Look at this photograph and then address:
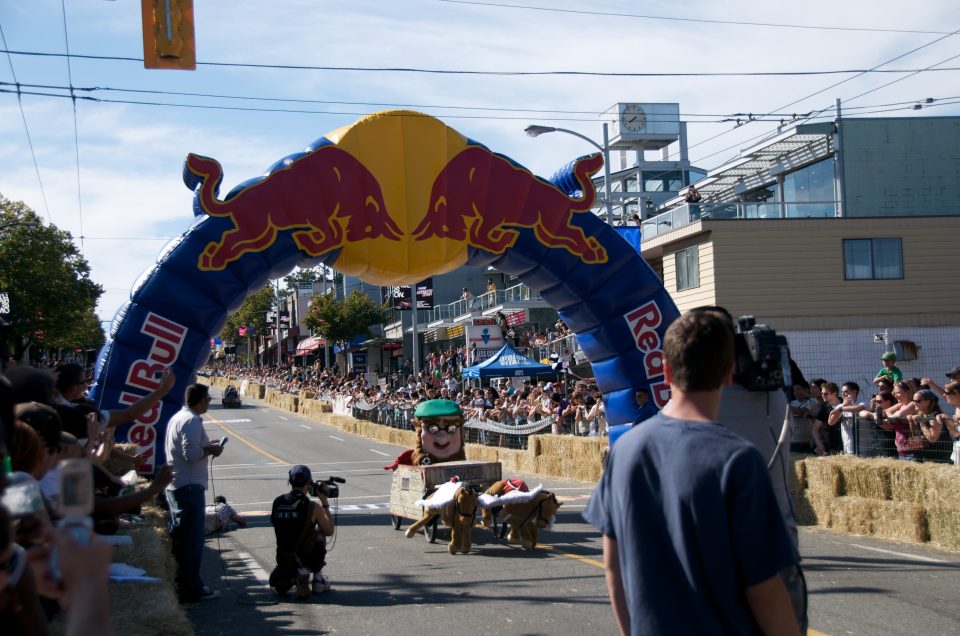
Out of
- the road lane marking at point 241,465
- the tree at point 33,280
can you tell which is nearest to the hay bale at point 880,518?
the road lane marking at point 241,465

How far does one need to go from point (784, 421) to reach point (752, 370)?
0.99 ft

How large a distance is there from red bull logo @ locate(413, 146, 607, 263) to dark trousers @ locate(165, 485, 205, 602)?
232 inches

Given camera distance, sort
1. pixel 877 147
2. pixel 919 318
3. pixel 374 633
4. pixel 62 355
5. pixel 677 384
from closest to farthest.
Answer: pixel 677 384, pixel 374 633, pixel 919 318, pixel 877 147, pixel 62 355

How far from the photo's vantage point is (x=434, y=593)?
8.91 metres

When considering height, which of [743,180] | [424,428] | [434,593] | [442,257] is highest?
[743,180]

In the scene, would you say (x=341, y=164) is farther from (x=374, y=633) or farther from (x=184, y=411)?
(x=374, y=633)

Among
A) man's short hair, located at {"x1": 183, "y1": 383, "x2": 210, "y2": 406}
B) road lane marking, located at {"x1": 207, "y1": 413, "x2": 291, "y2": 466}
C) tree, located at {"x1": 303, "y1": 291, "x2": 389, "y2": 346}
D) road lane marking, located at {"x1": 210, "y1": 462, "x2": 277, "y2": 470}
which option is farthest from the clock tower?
man's short hair, located at {"x1": 183, "y1": 383, "x2": 210, "y2": 406}

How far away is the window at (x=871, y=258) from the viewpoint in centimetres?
2741

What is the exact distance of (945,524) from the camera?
34.5ft

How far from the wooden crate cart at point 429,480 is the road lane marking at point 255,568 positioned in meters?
1.98

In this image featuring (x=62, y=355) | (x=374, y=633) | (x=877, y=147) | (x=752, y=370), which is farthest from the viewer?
(x=62, y=355)

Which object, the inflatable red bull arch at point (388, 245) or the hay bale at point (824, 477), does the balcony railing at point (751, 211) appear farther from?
the hay bale at point (824, 477)

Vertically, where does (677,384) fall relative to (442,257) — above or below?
below

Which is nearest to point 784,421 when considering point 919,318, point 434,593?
point 434,593
